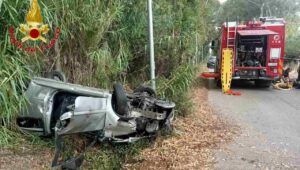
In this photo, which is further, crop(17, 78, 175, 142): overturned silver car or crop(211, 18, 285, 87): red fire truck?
crop(211, 18, 285, 87): red fire truck

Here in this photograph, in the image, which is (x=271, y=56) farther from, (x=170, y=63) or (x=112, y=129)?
(x=112, y=129)

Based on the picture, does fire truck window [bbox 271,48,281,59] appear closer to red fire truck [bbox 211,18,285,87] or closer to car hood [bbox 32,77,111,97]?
red fire truck [bbox 211,18,285,87]

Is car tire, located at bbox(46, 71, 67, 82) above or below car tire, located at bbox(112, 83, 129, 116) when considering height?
above

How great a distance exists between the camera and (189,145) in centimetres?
640

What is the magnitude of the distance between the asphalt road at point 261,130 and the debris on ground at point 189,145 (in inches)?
8.5

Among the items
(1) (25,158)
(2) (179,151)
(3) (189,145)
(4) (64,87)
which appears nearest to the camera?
(1) (25,158)

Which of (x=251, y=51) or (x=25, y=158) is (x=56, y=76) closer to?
(x=25, y=158)

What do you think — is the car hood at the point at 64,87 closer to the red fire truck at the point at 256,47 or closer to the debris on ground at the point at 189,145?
the debris on ground at the point at 189,145

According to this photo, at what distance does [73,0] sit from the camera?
559cm

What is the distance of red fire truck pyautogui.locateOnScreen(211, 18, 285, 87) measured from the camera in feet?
46.6

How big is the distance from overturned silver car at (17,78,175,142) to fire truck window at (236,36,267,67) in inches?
388

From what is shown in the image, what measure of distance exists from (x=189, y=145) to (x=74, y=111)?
2345mm

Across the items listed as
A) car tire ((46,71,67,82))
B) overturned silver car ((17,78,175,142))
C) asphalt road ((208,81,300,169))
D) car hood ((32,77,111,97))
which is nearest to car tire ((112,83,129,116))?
overturned silver car ((17,78,175,142))

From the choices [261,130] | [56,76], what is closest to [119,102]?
[56,76]
